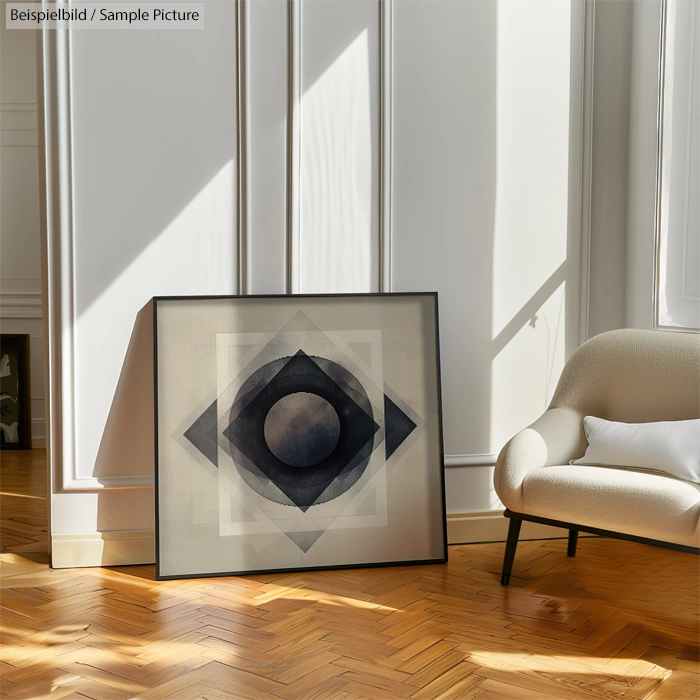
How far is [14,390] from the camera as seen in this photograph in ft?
17.6

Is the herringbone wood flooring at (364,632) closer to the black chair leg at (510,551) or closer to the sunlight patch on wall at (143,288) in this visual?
the black chair leg at (510,551)

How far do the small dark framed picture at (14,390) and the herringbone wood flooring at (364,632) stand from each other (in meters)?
2.26

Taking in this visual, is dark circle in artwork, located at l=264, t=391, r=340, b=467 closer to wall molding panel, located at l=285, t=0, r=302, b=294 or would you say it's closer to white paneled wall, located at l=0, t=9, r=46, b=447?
wall molding panel, located at l=285, t=0, r=302, b=294

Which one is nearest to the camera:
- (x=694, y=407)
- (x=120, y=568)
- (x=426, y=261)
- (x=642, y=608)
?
(x=642, y=608)

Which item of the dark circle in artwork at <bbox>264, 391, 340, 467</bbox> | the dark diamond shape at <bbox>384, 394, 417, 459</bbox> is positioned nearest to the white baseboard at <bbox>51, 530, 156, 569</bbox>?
the dark circle in artwork at <bbox>264, 391, 340, 467</bbox>

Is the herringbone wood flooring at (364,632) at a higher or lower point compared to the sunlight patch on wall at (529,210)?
lower

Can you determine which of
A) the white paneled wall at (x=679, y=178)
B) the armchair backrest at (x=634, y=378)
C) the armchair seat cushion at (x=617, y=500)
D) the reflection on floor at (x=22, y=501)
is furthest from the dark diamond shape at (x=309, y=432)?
the white paneled wall at (x=679, y=178)

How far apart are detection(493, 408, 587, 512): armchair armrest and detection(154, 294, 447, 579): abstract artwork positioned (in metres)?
0.42

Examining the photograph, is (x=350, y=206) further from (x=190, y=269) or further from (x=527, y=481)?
(x=527, y=481)

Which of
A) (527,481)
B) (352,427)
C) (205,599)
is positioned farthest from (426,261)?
(205,599)

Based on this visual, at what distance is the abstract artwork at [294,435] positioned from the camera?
316 cm

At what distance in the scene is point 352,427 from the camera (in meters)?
3.29

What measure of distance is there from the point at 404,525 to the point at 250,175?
1530 mm

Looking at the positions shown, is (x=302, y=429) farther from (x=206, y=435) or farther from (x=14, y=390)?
(x=14, y=390)
